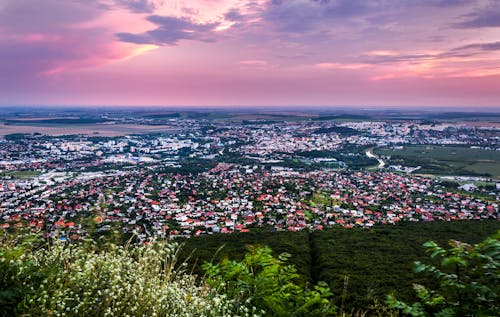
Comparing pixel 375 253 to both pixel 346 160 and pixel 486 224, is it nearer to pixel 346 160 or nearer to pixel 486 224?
pixel 486 224

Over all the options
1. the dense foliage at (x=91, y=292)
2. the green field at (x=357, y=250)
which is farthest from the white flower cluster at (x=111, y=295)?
the green field at (x=357, y=250)

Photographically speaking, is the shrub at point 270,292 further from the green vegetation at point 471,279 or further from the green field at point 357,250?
the green field at point 357,250

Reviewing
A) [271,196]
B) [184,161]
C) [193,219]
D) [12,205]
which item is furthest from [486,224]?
[184,161]

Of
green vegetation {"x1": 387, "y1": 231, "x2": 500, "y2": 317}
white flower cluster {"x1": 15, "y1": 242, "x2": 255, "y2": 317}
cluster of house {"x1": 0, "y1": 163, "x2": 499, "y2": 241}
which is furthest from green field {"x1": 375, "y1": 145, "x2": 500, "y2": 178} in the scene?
white flower cluster {"x1": 15, "y1": 242, "x2": 255, "y2": 317}

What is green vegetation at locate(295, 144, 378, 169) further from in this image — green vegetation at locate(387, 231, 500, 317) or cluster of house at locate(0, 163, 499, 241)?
green vegetation at locate(387, 231, 500, 317)

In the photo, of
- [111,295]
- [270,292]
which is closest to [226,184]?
[270,292]
